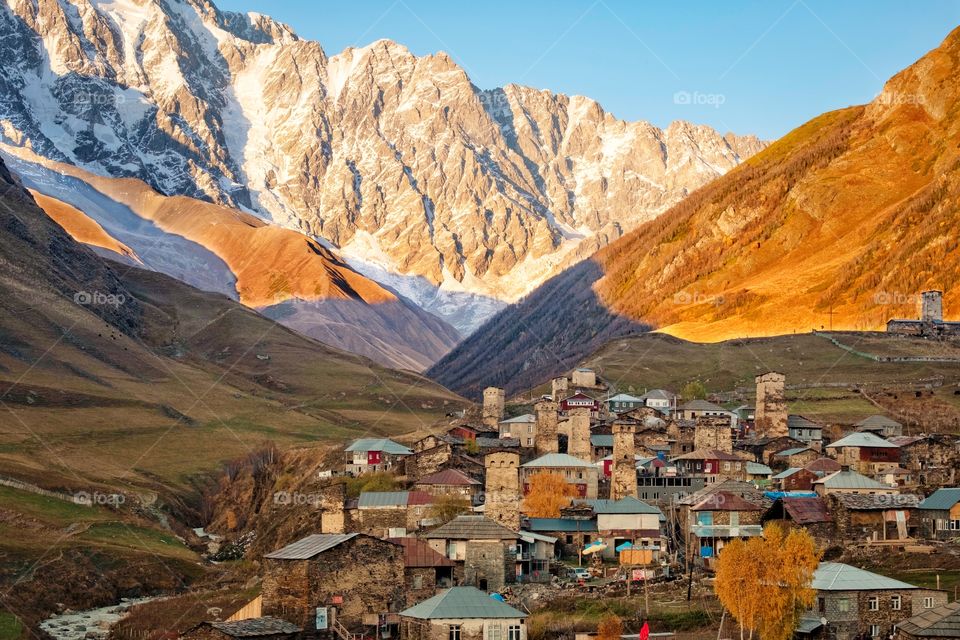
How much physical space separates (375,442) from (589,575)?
4629 cm

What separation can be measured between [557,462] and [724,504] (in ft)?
75.6

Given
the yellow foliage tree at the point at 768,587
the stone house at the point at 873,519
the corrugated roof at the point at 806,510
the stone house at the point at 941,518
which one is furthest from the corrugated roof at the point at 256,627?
the stone house at the point at 941,518

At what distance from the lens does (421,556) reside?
6656 cm

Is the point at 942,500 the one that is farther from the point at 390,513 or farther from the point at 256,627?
the point at 256,627

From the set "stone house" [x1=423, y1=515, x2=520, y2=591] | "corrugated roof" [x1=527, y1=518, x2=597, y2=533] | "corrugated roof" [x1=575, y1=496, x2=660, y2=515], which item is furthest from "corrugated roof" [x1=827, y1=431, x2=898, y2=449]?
"stone house" [x1=423, y1=515, x2=520, y2=591]

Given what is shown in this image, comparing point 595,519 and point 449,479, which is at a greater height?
point 449,479

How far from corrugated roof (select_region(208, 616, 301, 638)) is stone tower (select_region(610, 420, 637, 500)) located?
→ 3958cm

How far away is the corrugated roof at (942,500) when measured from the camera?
7594cm

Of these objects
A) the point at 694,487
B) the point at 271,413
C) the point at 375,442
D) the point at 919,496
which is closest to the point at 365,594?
the point at 919,496

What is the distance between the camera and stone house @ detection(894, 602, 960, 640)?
4816 cm

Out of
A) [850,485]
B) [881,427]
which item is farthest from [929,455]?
[850,485]

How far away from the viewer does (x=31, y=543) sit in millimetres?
99562

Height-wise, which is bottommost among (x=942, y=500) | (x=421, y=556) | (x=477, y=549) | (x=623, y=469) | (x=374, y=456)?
(x=421, y=556)

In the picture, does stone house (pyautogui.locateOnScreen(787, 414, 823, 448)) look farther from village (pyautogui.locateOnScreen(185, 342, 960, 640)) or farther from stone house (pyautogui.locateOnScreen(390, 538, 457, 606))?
stone house (pyautogui.locateOnScreen(390, 538, 457, 606))
